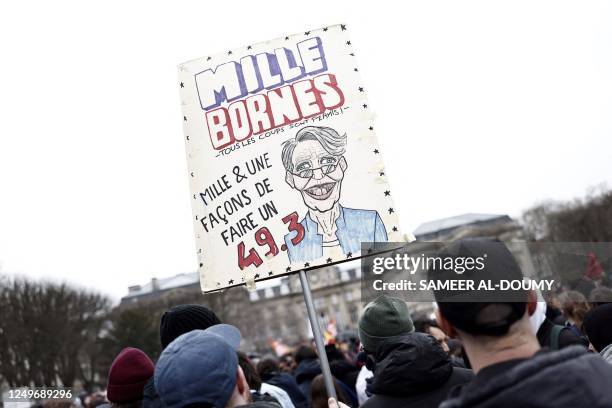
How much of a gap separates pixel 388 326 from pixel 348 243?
529 mm

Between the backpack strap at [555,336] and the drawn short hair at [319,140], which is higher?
the drawn short hair at [319,140]

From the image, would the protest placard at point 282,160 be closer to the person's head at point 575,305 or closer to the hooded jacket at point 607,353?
the hooded jacket at point 607,353

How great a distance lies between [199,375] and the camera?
8.24 feet

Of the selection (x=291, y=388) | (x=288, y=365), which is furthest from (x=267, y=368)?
(x=288, y=365)

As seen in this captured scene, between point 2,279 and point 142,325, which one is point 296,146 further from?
point 142,325

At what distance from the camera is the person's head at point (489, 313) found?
2.01m

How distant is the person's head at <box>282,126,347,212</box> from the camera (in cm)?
418

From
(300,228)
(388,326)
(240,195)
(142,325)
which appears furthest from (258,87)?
(142,325)

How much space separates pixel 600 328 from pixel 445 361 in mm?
1322

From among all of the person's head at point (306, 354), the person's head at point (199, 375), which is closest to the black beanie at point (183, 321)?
the person's head at point (199, 375)

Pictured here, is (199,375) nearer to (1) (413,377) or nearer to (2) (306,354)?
(1) (413,377)

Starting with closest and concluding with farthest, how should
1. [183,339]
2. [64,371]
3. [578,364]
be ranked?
1. [578,364]
2. [183,339]
3. [64,371]

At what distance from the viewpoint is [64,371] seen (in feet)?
162

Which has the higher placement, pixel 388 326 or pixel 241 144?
pixel 241 144
